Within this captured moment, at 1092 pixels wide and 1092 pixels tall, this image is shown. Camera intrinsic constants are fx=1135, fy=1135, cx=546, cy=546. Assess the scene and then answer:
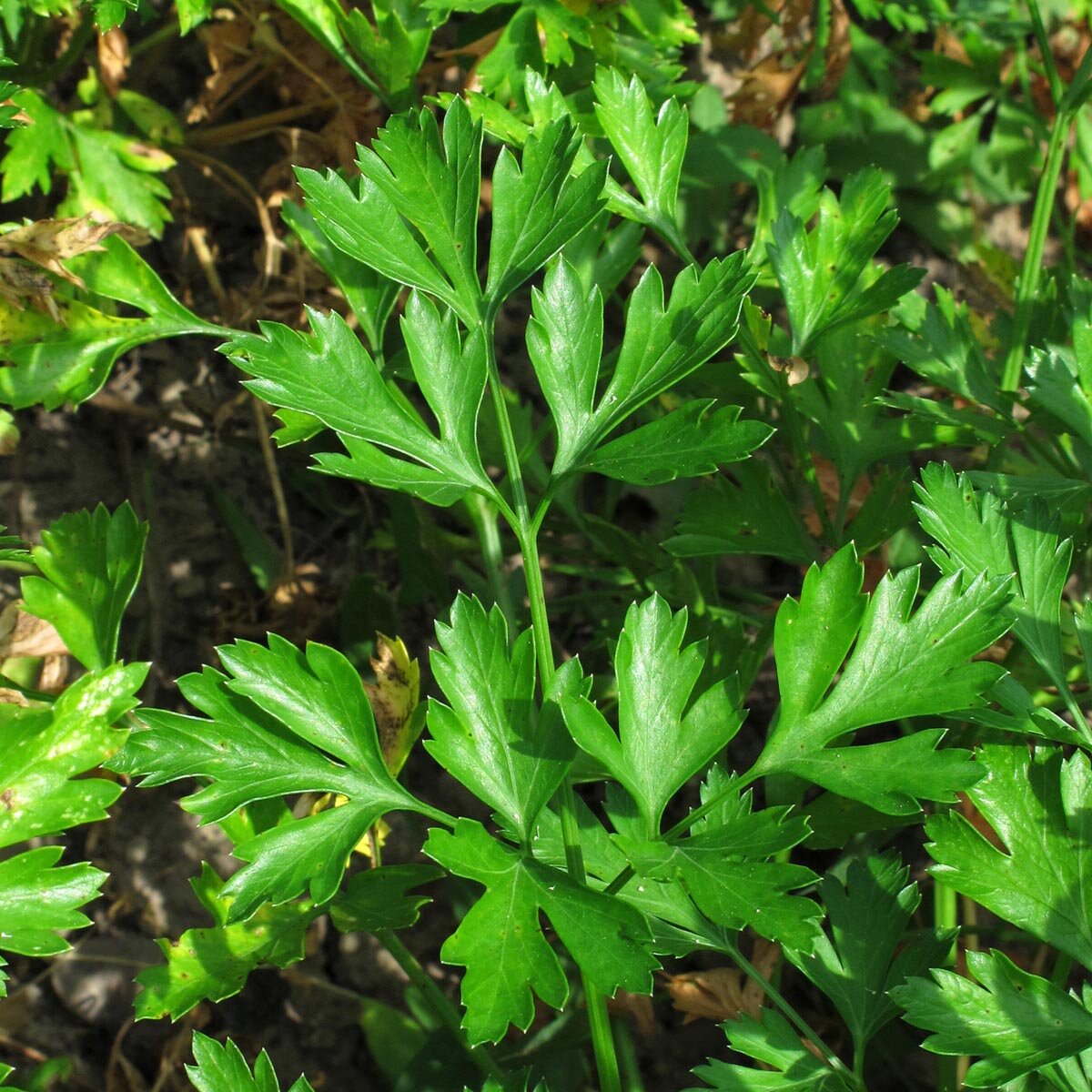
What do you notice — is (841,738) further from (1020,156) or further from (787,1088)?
(1020,156)

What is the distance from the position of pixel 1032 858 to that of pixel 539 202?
0.80m

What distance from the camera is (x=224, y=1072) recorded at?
1021 millimetres

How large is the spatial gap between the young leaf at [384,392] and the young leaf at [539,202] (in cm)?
10

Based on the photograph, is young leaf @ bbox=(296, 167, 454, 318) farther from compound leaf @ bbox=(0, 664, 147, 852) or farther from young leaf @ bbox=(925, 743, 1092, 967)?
young leaf @ bbox=(925, 743, 1092, 967)

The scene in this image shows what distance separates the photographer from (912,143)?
231 centimetres

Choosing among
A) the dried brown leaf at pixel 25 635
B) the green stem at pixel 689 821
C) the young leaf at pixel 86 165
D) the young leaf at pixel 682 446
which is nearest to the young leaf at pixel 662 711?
the green stem at pixel 689 821

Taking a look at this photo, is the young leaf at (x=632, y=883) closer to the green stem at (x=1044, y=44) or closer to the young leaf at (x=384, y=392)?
the young leaf at (x=384, y=392)

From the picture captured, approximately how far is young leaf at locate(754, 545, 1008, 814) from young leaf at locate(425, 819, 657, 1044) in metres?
0.22

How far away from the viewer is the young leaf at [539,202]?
1139 millimetres

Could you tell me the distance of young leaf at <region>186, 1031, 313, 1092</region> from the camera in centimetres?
102

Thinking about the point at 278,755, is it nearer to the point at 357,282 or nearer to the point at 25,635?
the point at 25,635

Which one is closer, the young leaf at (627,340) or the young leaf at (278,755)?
the young leaf at (278,755)

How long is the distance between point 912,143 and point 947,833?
1.69 metres

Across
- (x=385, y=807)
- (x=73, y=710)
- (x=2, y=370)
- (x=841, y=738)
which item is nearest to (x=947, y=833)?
(x=841, y=738)
